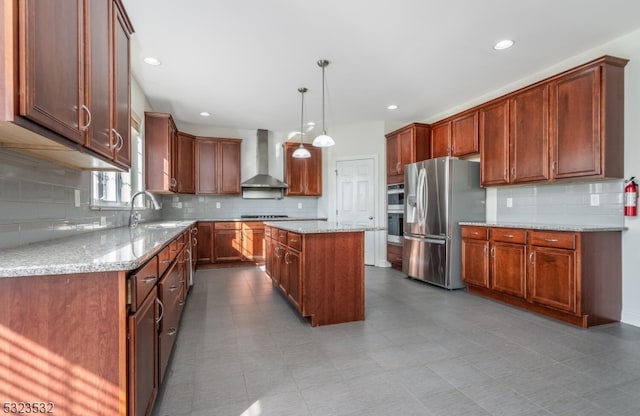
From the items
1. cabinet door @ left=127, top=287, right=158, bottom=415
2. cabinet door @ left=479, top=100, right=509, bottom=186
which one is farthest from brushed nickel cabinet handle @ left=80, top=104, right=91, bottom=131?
cabinet door @ left=479, top=100, right=509, bottom=186

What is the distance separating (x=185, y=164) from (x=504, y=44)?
4.84 metres

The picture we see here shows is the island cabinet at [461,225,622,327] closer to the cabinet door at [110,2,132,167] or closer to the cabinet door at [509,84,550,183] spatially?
the cabinet door at [509,84,550,183]

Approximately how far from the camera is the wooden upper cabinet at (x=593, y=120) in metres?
2.67

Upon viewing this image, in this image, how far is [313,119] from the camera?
17.7 feet

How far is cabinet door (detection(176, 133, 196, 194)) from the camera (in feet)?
17.2

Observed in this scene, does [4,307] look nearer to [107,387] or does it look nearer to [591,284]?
[107,387]

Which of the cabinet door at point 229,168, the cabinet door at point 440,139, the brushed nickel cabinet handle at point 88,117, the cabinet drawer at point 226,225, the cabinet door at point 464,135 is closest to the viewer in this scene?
the brushed nickel cabinet handle at point 88,117

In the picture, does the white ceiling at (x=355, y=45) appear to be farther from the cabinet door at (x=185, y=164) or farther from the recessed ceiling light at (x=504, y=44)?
the cabinet door at (x=185, y=164)

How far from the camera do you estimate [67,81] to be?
1.22m

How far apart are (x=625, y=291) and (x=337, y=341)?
2666 mm

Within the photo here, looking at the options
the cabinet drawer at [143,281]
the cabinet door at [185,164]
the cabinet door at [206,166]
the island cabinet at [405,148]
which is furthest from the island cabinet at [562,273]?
the cabinet door at [185,164]

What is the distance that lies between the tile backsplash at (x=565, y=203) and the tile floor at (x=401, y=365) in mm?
1012

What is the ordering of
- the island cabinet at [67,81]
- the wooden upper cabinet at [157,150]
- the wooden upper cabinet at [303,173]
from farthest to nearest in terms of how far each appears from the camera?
the wooden upper cabinet at [303,173]
the wooden upper cabinet at [157,150]
the island cabinet at [67,81]

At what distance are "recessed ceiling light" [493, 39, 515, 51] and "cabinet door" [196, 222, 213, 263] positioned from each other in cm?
466
